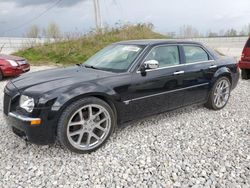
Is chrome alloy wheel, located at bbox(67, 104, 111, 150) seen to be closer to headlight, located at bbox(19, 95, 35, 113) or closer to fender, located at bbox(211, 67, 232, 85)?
headlight, located at bbox(19, 95, 35, 113)

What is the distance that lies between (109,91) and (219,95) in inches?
104

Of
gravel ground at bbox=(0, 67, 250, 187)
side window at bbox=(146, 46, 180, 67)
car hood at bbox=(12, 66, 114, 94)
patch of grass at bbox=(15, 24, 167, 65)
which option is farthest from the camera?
patch of grass at bbox=(15, 24, 167, 65)

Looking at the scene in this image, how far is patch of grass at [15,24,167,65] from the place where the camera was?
13289 mm

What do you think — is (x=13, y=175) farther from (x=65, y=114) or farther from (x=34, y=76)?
(x=34, y=76)

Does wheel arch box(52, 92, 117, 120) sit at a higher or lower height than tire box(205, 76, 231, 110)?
higher

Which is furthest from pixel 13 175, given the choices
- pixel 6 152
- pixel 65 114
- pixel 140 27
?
pixel 140 27

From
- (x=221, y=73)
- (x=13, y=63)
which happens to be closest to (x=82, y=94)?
(x=221, y=73)

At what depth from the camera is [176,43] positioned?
4324mm

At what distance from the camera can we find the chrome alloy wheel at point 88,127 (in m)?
3.19

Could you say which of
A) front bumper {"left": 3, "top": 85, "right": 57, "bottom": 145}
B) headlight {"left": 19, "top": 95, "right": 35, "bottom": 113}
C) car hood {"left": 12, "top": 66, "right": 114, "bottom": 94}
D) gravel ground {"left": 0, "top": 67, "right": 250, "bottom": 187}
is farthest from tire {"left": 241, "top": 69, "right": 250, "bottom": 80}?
headlight {"left": 19, "top": 95, "right": 35, "bottom": 113}

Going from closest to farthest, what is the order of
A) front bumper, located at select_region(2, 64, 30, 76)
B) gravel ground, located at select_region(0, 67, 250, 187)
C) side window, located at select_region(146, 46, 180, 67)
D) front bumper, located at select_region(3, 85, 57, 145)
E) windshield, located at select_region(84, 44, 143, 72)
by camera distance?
1. gravel ground, located at select_region(0, 67, 250, 187)
2. front bumper, located at select_region(3, 85, 57, 145)
3. windshield, located at select_region(84, 44, 143, 72)
4. side window, located at select_region(146, 46, 180, 67)
5. front bumper, located at select_region(2, 64, 30, 76)

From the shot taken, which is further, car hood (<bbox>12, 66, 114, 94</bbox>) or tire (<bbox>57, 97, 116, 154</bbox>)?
car hood (<bbox>12, 66, 114, 94</bbox>)

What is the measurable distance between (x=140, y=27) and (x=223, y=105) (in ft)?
45.1

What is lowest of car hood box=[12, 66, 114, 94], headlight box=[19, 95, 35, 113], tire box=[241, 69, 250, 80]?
tire box=[241, 69, 250, 80]
